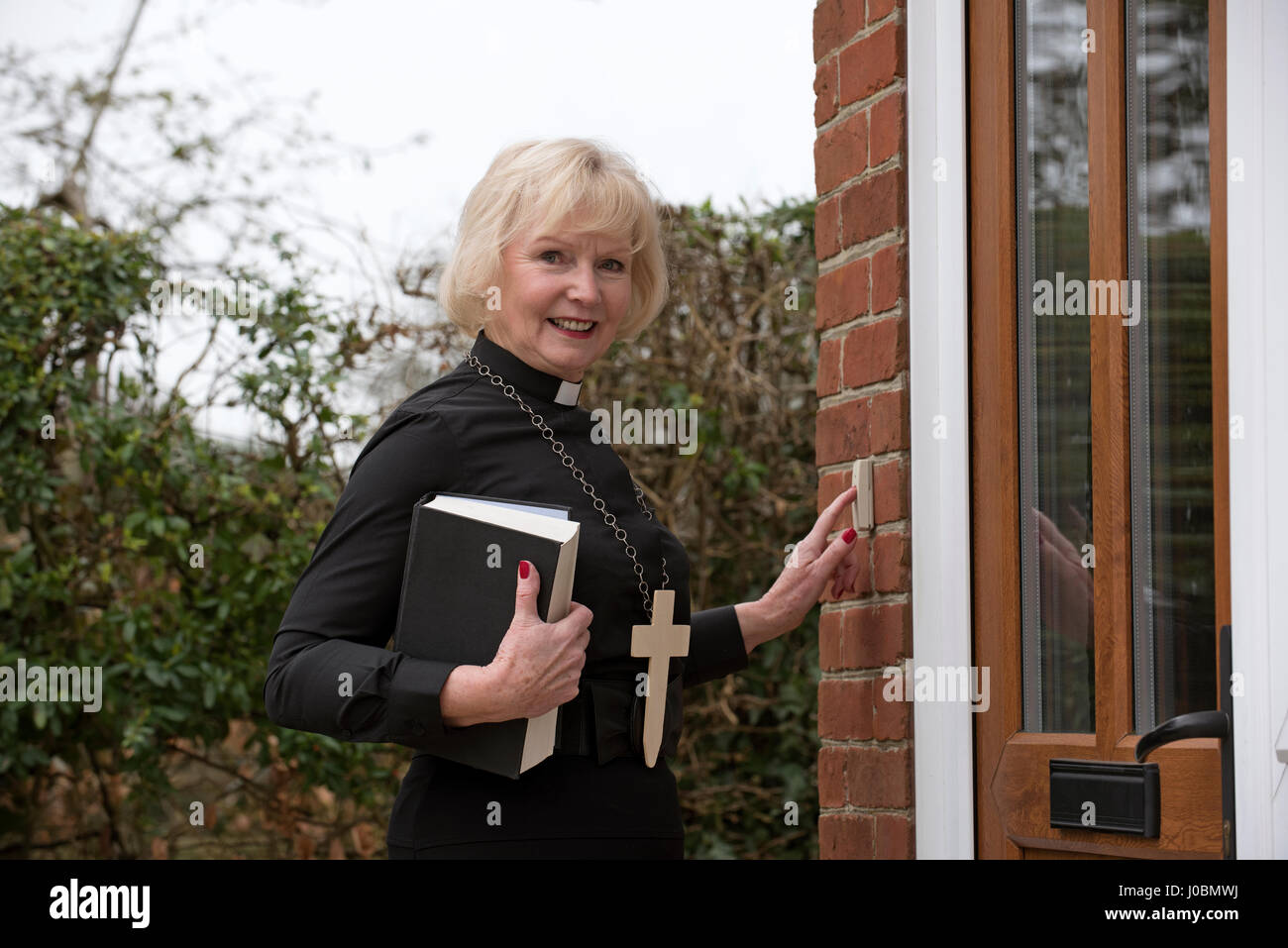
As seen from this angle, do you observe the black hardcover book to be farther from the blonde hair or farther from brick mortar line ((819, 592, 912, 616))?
brick mortar line ((819, 592, 912, 616))

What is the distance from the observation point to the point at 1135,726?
1.99 m

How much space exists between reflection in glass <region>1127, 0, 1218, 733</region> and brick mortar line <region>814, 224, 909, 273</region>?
21.7 inches

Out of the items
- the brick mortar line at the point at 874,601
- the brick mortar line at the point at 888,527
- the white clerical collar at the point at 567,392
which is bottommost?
the brick mortar line at the point at 874,601

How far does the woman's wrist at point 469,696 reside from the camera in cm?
167

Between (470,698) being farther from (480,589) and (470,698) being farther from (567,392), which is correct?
(567,392)

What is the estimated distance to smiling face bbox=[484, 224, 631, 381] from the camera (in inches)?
79.7

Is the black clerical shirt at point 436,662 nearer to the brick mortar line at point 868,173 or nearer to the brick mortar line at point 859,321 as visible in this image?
the brick mortar line at point 859,321

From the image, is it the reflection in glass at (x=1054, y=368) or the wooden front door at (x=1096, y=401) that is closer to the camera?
the wooden front door at (x=1096, y=401)

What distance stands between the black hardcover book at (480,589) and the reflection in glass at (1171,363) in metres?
0.92

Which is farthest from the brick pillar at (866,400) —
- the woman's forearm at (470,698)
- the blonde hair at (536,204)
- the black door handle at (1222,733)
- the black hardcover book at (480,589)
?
the woman's forearm at (470,698)

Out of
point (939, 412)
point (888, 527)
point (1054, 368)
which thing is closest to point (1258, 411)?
point (1054, 368)

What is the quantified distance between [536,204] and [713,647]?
0.87 m

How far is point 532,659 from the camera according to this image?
166cm
